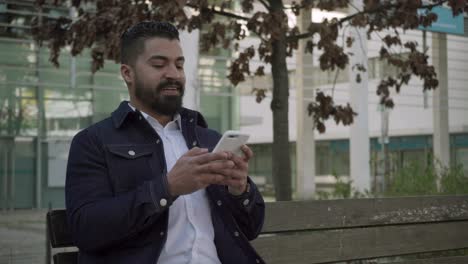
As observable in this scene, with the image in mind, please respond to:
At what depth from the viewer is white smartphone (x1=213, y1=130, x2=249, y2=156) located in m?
2.22

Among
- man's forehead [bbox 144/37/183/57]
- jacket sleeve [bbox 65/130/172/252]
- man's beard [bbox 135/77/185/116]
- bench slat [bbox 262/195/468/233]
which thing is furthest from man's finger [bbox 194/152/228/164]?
bench slat [bbox 262/195/468/233]

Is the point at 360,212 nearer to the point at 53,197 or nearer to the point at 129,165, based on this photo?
the point at 129,165

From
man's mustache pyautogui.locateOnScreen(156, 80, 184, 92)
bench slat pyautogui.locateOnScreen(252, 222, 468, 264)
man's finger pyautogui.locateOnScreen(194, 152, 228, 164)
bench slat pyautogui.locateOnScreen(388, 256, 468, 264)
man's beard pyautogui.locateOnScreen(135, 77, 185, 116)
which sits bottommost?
bench slat pyautogui.locateOnScreen(388, 256, 468, 264)

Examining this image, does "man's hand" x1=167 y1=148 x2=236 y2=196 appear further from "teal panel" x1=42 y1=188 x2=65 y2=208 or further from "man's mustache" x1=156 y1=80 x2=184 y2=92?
"teal panel" x1=42 y1=188 x2=65 y2=208

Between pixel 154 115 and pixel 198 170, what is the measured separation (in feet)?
2.03

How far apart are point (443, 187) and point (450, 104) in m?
24.6

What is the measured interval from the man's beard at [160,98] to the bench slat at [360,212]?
3.29ft

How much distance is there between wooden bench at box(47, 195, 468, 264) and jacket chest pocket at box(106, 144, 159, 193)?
61 centimetres

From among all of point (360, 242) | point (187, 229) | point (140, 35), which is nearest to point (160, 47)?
point (140, 35)

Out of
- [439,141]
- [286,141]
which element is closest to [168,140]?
[286,141]

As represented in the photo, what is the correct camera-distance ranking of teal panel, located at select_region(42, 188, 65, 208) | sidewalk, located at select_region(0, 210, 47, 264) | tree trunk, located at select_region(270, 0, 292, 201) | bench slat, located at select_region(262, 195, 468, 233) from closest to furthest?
1. bench slat, located at select_region(262, 195, 468, 233)
2. tree trunk, located at select_region(270, 0, 292, 201)
3. sidewalk, located at select_region(0, 210, 47, 264)
4. teal panel, located at select_region(42, 188, 65, 208)

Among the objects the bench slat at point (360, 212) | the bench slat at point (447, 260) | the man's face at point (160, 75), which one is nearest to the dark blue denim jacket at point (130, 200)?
the man's face at point (160, 75)

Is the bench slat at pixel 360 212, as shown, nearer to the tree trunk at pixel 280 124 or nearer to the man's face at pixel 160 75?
the man's face at pixel 160 75

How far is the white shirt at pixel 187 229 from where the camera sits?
2557 millimetres
